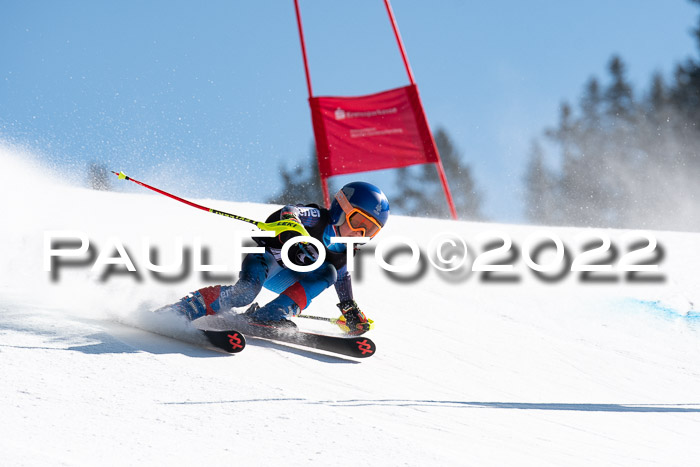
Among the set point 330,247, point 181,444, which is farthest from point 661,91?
point 181,444

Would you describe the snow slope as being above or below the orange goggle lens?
below

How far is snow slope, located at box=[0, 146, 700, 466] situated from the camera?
244cm

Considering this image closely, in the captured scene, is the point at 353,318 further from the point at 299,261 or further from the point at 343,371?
the point at 343,371

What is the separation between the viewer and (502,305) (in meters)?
5.87

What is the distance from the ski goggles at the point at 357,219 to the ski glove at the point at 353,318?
→ 0.46 metres

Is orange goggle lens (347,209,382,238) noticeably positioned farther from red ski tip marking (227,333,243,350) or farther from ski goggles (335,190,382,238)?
red ski tip marking (227,333,243,350)

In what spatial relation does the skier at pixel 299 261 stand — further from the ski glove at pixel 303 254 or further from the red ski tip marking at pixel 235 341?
the red ski tip marking at pixel 235 341

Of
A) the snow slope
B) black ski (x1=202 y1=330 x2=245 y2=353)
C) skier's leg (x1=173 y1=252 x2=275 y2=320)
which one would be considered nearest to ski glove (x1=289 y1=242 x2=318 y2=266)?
skier's leg (x1=173 y1=252 x2=275 y2=320)

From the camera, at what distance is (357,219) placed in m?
4.05

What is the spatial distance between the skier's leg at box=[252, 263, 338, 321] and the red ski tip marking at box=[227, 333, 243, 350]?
447 millimetres

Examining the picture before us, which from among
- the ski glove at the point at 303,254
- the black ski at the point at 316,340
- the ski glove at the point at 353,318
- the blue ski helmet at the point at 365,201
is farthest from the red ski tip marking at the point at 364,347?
the blue ski helmet at the point at 365,201

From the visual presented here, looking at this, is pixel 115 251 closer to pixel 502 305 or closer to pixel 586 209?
pixel 502 305

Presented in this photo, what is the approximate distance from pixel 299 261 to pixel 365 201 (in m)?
0.49

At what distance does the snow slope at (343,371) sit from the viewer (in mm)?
2438
